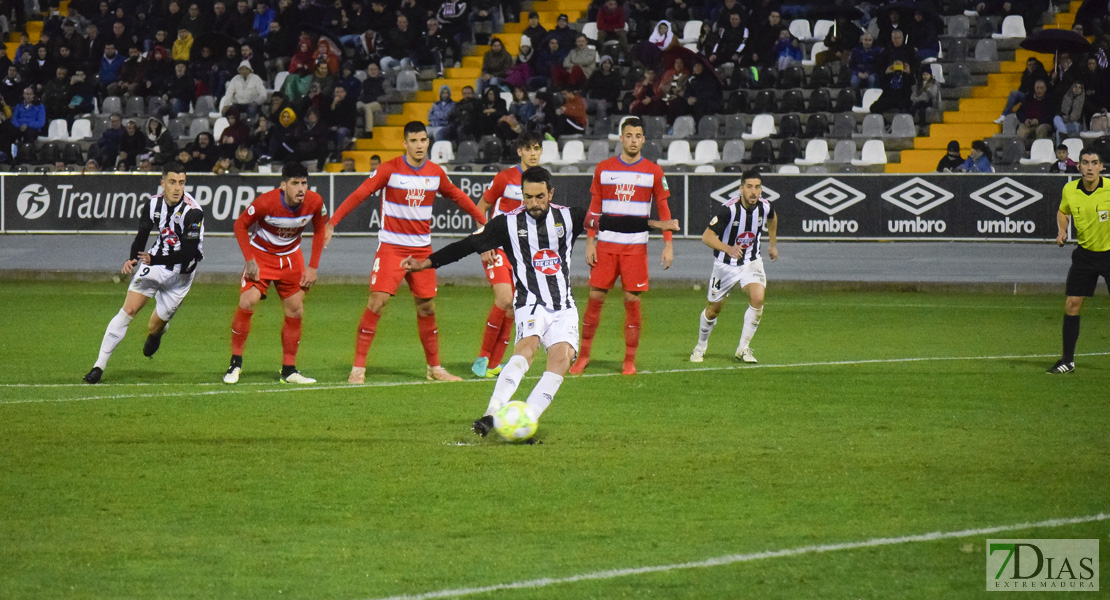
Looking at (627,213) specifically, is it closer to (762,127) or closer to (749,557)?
(749,557)

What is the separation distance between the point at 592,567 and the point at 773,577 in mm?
783

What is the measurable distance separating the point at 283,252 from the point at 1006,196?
13.0 m

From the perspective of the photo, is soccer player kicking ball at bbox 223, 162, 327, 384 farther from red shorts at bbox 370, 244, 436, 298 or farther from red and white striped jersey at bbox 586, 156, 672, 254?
→ red and white striped jersey at bbox 586, 156, 672, 254

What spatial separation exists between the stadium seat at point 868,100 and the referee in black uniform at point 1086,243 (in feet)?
37.8

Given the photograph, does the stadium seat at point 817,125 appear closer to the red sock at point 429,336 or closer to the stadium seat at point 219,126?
the stadium seat at point 219,126

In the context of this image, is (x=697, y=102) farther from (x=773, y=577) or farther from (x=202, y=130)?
(x=773, y=577)

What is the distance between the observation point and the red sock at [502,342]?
12.0 meters

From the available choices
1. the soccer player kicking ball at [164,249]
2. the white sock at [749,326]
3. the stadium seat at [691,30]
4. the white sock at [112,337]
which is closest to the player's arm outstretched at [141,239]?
the soccer player kicking ball at [164,249]

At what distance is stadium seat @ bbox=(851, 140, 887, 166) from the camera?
22219mm

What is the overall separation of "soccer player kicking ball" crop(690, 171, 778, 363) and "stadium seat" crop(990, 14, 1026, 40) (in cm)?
1296

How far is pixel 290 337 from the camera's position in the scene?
11.5m

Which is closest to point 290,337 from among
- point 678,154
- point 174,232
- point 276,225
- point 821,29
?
point 276,225

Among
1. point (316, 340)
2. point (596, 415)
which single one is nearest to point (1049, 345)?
point (596, 415)

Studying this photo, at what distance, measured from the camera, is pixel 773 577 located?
557 centimetres
